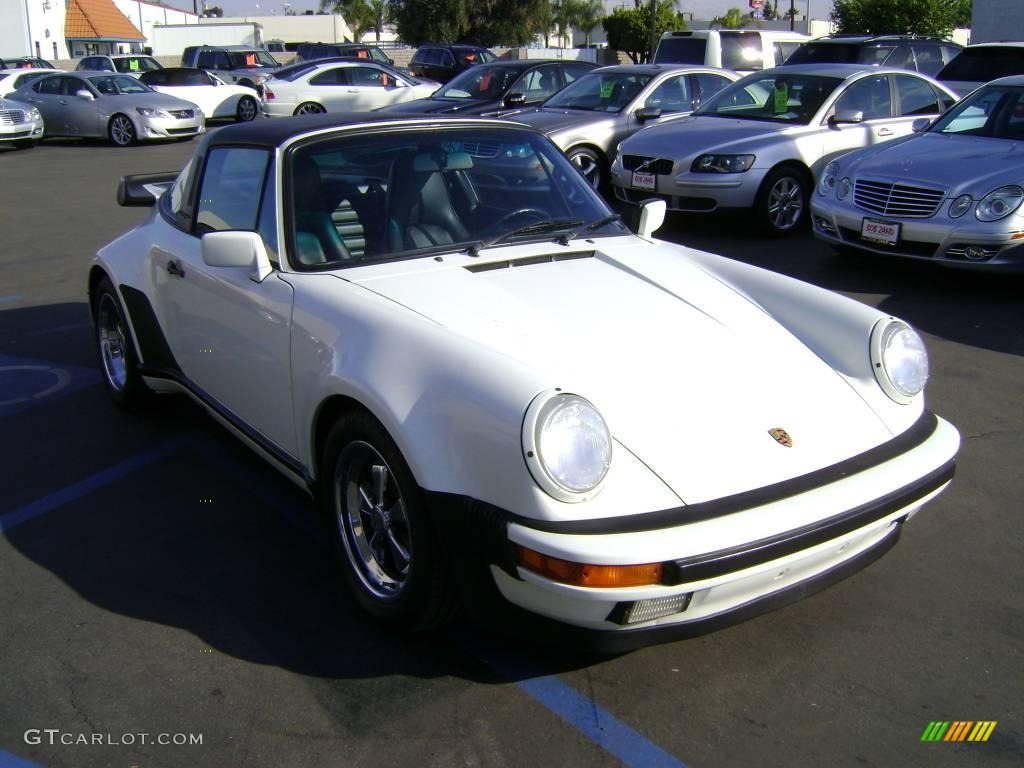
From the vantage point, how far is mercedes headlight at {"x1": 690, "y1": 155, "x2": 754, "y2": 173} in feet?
30.1

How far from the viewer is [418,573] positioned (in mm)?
2939

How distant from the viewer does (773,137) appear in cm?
941

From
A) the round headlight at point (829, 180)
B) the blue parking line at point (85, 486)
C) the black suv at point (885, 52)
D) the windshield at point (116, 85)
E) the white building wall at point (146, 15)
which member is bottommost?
the blue parking line at point (85, 486)

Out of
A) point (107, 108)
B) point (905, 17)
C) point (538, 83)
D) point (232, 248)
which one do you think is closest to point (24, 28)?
point (107, 108)

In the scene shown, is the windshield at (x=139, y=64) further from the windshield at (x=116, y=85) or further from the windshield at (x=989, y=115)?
the windshield at (x=989, y=115)

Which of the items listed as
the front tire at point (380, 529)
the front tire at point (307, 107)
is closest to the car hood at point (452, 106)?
the front tire at point (307, 107)

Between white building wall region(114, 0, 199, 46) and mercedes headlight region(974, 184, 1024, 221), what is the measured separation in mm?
55468

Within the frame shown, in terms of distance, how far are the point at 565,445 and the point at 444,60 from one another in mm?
23117

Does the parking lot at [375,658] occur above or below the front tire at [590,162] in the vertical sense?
below

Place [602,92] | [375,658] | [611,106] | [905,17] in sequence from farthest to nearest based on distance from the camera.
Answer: [905,17] → [602,92] → [611,106] → [375,658]

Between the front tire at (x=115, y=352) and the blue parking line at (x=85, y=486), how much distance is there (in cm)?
40

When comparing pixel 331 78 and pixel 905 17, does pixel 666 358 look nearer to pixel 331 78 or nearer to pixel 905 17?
pixel 331 78

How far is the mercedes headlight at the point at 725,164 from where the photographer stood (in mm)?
→ 9172

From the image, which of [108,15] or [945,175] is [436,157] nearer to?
[945,175]
